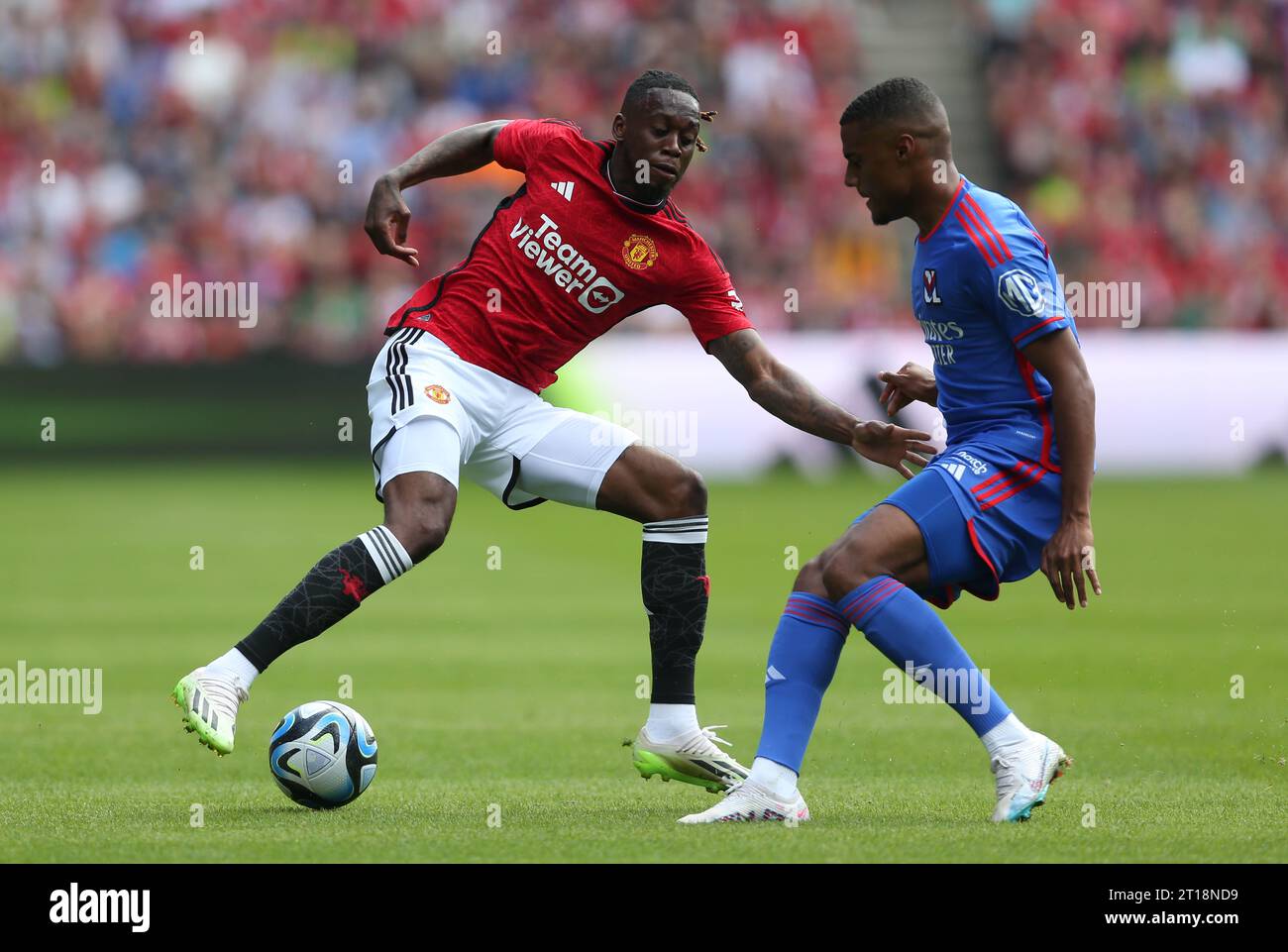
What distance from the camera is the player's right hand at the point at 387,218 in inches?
268

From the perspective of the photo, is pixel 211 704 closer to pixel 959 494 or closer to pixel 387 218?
pixel 387 218

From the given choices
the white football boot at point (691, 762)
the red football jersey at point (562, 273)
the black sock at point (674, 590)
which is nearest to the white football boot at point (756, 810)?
the white football boot at point (691, 762)

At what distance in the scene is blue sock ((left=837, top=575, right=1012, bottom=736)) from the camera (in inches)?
224

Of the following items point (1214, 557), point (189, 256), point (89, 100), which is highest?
point (89, 100)

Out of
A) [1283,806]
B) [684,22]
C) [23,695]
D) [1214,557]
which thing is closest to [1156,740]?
[1283,806]

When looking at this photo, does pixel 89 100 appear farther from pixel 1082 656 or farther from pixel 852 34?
pixel 1082 656

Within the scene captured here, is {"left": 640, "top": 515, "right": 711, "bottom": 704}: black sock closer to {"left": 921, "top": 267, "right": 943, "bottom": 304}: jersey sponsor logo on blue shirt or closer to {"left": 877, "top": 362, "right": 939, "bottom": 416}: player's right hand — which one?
{"left": 877, "top": 362, "right": 939, "bottom": 416}: player's right hand

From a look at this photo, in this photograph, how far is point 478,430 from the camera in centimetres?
671

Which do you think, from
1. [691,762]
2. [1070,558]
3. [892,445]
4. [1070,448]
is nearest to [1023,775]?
[1070,558]

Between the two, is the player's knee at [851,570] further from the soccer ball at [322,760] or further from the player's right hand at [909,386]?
the soccer ball at [322,760]

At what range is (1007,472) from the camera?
19.1 feet

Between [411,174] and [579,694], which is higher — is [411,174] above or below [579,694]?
above

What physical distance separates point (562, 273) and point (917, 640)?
2057 mm

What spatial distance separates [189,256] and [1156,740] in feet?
58.3
